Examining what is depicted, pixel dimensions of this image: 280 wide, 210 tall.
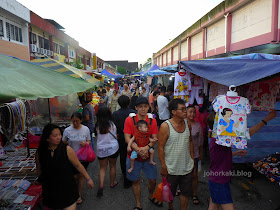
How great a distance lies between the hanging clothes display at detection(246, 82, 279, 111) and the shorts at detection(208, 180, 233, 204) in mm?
1535

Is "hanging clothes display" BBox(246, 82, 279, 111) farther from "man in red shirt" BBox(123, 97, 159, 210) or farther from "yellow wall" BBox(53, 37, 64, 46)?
"yellow wall" BBox(53, 37, 64, 46)

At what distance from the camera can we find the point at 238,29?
10086 mm

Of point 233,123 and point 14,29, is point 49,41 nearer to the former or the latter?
point 14,29

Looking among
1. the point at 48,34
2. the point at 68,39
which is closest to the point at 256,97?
the point at 48,34

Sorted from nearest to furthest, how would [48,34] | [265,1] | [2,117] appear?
[2,117], [265,1], [48,34]

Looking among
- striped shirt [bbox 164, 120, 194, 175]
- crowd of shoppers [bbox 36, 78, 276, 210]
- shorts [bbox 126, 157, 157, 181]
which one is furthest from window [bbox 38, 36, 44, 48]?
striped shirt [bbox 164, 120, 194, 175]

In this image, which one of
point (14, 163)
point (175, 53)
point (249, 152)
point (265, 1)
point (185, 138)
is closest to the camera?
point (185, 138)

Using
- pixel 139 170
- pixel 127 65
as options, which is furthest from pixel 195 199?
pixel 127 65

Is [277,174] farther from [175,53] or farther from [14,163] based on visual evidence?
[175,53]

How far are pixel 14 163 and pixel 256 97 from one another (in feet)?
16.1

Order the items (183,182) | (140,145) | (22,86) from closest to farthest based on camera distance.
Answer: (22,86)
(183,182)
(140,145)

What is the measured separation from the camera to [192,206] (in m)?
3.56

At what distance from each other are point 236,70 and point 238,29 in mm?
8390

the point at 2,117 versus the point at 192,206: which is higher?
the point at 2,117
